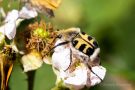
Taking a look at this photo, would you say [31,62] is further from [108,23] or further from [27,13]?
[108,23]

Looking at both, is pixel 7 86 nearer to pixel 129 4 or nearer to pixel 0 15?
pixel 0 15

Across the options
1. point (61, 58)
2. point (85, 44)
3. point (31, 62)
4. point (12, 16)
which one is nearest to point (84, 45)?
point (85, 44)

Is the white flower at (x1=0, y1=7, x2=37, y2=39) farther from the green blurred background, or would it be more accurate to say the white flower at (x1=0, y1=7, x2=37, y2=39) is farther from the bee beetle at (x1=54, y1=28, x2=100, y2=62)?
the green blurred background

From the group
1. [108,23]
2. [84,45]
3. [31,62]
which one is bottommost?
[108,23]

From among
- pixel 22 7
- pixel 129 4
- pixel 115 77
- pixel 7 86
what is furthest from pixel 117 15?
pixel 7 86

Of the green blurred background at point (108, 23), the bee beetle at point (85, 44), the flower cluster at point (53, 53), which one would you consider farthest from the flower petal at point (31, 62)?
the green blurred background at point (108, 23)
